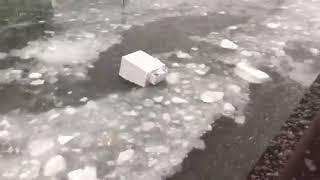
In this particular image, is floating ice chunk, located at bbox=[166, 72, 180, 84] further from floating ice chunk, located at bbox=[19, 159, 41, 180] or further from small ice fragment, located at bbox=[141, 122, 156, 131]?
floating ice chunk, located at bbox=[19, 159, 41, 180]

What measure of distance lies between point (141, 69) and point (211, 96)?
0.19m

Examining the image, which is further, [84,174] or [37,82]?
[37,82]

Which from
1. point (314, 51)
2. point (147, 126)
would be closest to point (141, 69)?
point (147, 126)

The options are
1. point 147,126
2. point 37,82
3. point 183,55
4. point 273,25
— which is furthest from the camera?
point 273,25

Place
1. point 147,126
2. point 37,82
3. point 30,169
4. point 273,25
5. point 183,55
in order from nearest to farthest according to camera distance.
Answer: point 30,169, point 147,126, point 37,82, point 183,55, point 273,25

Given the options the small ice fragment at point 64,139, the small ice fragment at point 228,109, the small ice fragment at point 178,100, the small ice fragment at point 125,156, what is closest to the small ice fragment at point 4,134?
the small ice fragment at point 64,139

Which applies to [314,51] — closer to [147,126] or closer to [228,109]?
[228,109]

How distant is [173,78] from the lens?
3.53ft

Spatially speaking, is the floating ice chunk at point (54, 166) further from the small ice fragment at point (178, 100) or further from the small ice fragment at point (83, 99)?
the small ice fragment at point (178, 100)

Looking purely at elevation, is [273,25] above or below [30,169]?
above

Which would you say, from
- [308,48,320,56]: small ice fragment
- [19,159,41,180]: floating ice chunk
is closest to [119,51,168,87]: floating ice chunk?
[19,159,41,180]: floating ice chunk

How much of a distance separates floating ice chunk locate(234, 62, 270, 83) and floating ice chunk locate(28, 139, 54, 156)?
0.53m

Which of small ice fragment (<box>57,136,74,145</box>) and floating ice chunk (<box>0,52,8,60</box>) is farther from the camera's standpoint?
floating ice chunk (<box>0,52,8,60</box>)

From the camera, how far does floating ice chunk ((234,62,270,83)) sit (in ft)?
3.59
